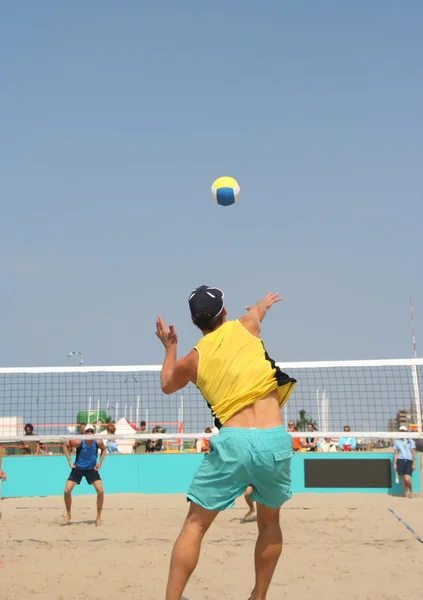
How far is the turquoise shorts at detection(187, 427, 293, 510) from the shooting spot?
3686 mm

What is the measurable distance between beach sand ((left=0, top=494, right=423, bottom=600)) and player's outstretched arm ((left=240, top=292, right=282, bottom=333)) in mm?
2337

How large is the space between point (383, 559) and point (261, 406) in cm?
378

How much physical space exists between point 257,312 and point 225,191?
12.6 ft

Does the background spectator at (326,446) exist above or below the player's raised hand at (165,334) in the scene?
below

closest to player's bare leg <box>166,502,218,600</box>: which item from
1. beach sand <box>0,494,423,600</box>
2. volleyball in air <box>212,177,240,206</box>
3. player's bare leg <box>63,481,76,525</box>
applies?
beach sand <box>0,494,423,600</box>

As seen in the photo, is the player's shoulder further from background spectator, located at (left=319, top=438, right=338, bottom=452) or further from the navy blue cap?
background spectator, located at (left=319, top=438, right=338, bottom=452)

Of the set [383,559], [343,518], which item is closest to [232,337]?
[383,559]

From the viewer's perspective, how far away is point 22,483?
16.3 meters

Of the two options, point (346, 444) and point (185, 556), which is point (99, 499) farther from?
point (346, 444)

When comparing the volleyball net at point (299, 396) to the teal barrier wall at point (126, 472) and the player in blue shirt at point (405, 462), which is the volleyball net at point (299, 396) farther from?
the teal barrier wall at point (126, 472)

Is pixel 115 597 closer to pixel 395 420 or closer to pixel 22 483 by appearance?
pixel 395 420

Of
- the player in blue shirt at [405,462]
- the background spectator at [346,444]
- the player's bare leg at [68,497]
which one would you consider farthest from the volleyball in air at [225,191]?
the background spectator at [346,444]

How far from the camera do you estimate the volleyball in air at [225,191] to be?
26.6 feet

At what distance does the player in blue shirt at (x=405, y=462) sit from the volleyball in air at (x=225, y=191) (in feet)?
28.8
